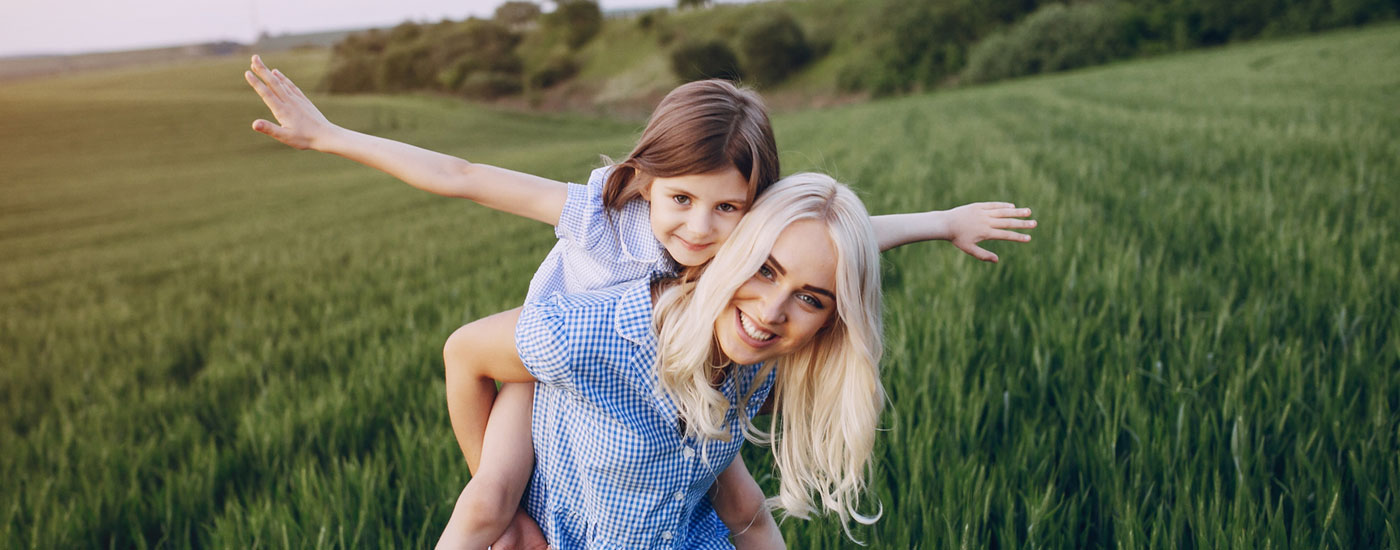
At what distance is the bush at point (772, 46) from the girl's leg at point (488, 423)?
171ft

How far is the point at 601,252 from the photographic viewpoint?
59.1 inches

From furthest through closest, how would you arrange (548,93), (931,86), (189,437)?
(548,93), (931,86), (189,437)

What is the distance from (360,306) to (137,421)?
1650 millimetres

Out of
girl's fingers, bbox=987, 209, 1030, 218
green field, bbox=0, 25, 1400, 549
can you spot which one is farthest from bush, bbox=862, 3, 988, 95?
girl's fingers, bbox=987, 209, 1030, 218

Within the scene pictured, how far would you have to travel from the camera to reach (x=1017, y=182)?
5.85 meters

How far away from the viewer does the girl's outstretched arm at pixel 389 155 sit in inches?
53.1

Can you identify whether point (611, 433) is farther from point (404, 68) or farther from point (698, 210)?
point (404, 68)

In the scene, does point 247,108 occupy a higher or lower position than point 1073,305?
higher

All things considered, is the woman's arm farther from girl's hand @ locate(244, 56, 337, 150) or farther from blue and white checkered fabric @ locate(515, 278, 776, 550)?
girl's hand @ locate(244, 56, 337, 150)

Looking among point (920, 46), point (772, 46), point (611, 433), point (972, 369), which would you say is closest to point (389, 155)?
point (611, 433)

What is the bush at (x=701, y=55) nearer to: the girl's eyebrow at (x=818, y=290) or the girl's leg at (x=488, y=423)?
the girl's leg at (x=488, y=423)

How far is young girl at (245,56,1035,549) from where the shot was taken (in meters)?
1.32

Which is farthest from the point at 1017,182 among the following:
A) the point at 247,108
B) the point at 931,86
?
the point at 931,86

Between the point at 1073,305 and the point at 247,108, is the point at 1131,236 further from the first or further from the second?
the point at 247,108
